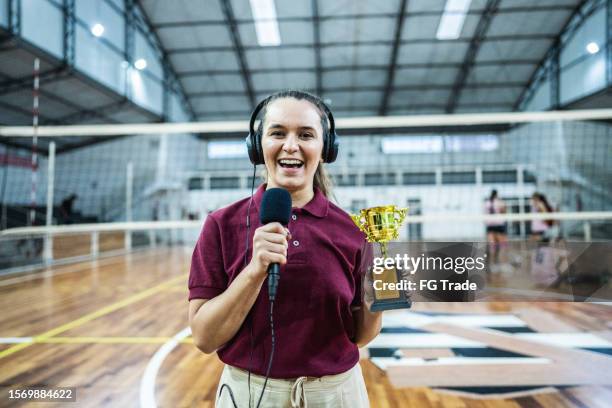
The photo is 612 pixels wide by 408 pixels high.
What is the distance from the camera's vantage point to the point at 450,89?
599 inches

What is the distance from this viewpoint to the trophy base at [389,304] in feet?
2.89

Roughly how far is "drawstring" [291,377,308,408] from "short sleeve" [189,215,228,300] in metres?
0.27

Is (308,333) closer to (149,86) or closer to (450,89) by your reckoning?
(149,86)

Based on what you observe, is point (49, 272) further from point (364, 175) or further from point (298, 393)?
point (364, 175)

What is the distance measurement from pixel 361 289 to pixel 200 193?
14724 millimetres

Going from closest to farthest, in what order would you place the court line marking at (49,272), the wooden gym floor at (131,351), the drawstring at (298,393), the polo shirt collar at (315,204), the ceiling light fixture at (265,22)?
the drawstring at (298,393), the polo shirt collar at (315,204), the wooden gym floor at (131,351), the court line marking at (49,272), the ceiling light fixture at (265,22)

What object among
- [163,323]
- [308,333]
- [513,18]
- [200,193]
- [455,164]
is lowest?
[163,323]

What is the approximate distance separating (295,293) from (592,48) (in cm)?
1485

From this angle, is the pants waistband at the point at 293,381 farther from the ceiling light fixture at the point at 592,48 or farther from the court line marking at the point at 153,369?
the ceiling light fixture at the point at 592,48

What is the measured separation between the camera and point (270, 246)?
2.40 ft

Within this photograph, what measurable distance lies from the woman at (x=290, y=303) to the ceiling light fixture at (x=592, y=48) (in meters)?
14.5

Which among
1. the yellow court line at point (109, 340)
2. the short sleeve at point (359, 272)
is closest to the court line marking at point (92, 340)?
the yellow court line at point (109, 340)

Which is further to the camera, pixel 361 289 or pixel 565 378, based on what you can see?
pixel 565 378

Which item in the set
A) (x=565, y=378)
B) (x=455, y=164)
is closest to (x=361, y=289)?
(x=565, y=378)
